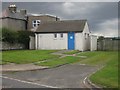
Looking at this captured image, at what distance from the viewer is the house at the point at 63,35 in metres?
41.8

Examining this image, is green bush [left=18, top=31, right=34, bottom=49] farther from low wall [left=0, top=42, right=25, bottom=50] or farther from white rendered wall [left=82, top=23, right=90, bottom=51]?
white rendered wall [left=82, top=23, right=90, bottom=51]

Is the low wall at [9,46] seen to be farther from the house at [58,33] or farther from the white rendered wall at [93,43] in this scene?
the white rendered wall at [93,43]

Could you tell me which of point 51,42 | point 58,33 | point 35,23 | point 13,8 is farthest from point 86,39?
point 13,8

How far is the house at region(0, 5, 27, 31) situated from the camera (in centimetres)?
4625

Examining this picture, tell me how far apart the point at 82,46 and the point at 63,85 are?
27191 millimetres

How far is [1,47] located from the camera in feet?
128

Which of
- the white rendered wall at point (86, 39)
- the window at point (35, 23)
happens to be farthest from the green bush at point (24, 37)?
the white rendered wall at point (86, 39)

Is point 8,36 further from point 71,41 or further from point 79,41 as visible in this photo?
point 79,41

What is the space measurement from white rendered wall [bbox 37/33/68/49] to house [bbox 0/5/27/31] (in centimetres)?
511

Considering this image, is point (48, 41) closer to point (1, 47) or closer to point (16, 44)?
point (16, 44)

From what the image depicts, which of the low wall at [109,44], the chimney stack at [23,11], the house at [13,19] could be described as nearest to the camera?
the low wall at [109,44]

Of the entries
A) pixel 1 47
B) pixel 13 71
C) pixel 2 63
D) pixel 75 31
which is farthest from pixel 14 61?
pixel 75 31

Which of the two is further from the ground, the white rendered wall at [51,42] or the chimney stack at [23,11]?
the chimney stack at [23,11]

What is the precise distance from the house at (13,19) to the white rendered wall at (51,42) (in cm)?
511
